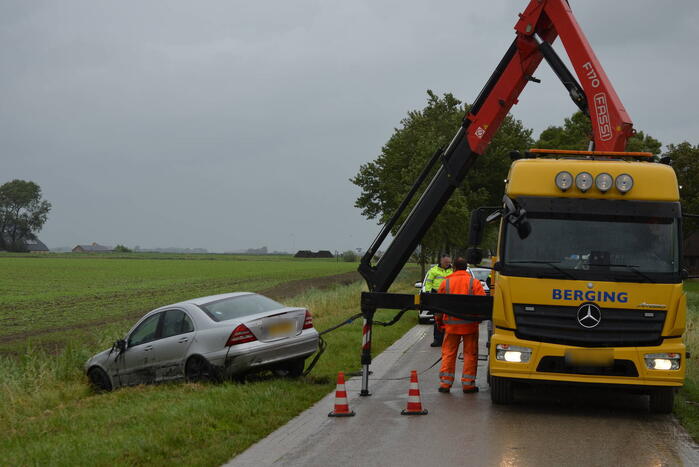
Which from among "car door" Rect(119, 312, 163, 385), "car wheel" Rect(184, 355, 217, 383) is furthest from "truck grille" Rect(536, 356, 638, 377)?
"car door" Rect(119, 312, 163, 385)

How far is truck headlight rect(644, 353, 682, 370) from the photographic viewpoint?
8555 millimetres

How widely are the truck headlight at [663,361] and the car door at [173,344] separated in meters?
5.95

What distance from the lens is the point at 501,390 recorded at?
30.8ft

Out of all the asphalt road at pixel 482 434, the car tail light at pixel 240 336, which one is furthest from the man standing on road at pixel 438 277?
the car tail light at pixel 240 336

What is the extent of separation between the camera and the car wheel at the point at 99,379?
12.4m

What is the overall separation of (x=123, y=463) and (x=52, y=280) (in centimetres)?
4992

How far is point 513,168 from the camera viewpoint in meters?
9.51

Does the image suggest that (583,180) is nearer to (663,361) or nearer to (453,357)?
(663,361)

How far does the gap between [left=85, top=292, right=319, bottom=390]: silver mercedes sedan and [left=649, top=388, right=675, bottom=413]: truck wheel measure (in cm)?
475

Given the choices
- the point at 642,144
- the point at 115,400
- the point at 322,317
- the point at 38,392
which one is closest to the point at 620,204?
the point at 115,400

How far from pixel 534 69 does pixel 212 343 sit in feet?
19.7

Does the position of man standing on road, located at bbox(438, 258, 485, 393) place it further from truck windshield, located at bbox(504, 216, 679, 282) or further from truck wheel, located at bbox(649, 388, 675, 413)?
truck wheel, located at bbox(649, 388, 675, 413)

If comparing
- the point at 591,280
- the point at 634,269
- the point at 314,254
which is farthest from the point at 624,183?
the point at 314,254

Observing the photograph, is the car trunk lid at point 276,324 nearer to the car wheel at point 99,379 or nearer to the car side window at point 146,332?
the car side window at point 146,332
